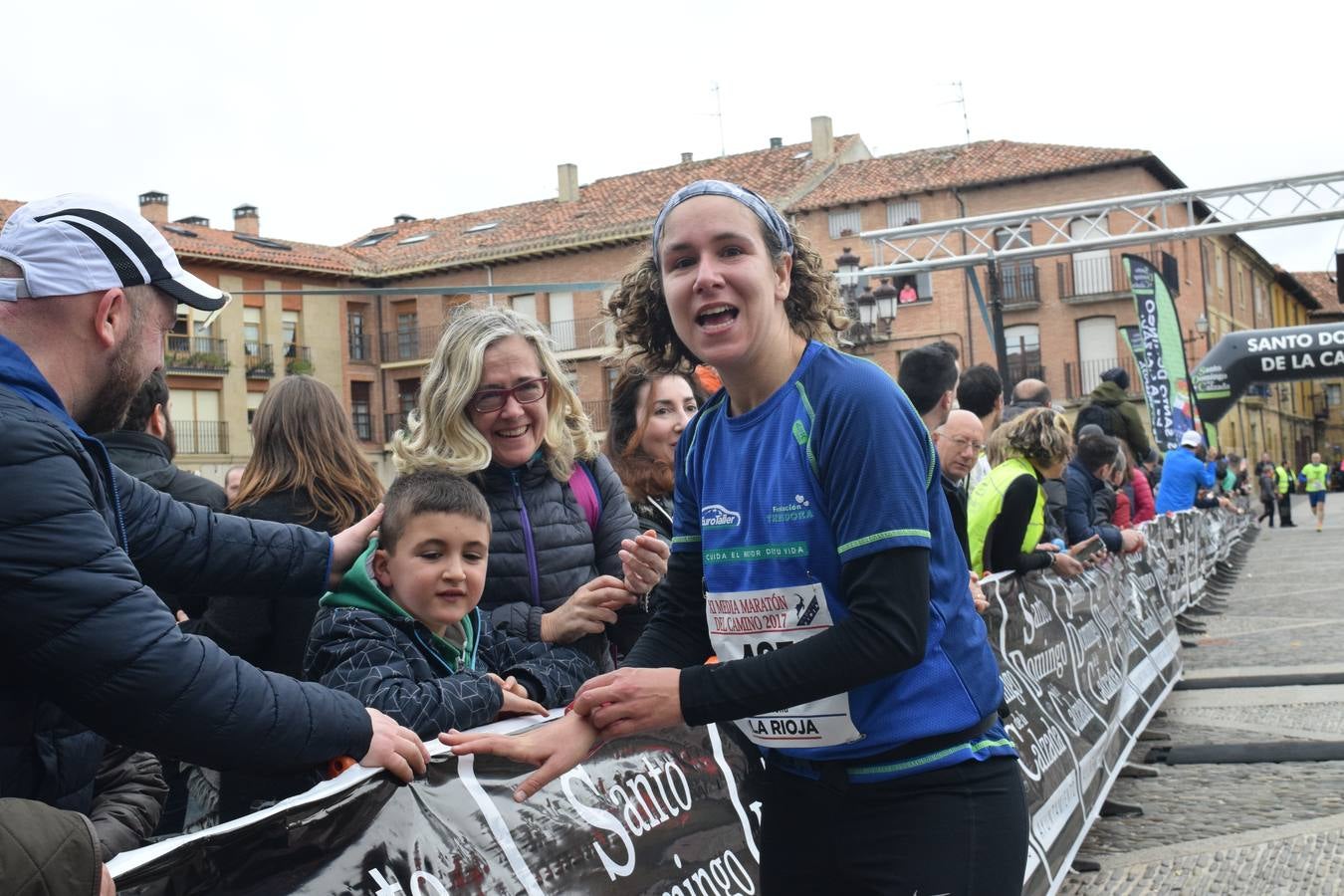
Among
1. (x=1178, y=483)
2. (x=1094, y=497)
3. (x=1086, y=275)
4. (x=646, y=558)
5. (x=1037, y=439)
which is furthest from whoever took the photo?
(x=1086, y=275)

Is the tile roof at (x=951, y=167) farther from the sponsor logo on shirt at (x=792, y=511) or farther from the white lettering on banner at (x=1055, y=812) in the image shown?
the sponsor logo on shirt at (x=792, y=511)

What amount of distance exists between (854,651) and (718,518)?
0.40 m

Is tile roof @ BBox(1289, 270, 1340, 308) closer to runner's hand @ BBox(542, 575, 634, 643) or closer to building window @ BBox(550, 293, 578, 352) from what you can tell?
building window @ BBox(550, 293, 578, 352)

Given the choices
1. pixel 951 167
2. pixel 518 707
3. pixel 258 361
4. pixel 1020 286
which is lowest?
→ pixel 518 707

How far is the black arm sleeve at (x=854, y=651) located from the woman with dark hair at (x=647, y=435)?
2.48m

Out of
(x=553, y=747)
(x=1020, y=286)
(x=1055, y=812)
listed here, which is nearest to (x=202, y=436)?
(x=1020, y=286)

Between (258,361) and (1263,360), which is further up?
(258,361)

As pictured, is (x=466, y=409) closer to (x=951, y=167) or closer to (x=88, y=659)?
(x=88, y=659)

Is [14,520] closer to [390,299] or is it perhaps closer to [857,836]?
[857,836]

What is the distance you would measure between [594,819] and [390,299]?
50.8 m

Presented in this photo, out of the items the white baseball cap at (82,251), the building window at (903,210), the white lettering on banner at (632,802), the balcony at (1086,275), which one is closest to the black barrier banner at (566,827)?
the white lettering on banner at (632,802)

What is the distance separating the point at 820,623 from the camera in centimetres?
210

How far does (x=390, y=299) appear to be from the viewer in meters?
51.9

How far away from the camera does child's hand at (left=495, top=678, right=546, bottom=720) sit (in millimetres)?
2906
